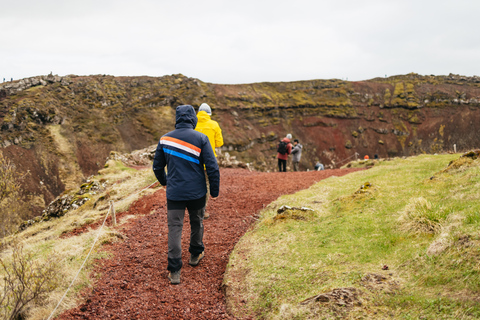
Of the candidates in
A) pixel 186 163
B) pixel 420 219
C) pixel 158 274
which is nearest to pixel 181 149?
pixel 186 163

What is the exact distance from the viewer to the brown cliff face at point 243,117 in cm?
5909

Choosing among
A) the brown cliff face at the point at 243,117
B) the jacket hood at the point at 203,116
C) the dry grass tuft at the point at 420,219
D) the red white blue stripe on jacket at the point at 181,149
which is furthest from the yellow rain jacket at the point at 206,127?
the brown cliff face at the point at 243,117

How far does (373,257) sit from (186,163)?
3458 millimetres

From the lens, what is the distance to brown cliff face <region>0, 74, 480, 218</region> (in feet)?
194

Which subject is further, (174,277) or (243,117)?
(243,117)

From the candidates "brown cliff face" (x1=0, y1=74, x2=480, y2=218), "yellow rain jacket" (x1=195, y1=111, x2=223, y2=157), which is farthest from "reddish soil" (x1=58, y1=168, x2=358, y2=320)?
"brown cliff face" (x1=0, y1=74, x2=480, y2=218)

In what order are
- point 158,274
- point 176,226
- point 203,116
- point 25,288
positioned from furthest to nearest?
1. point 203,116
2. point 158,274
3. point 176,226
4. point 25,288

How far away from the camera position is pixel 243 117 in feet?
268

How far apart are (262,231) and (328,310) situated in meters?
3.70

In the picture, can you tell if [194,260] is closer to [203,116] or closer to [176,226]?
[176,226]

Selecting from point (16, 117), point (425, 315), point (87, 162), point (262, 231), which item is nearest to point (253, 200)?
point (262, 231)

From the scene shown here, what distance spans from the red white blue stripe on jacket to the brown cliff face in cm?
5333

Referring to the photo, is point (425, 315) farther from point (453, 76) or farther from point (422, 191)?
point (453, 76)

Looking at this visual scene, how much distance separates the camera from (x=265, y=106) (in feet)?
278
